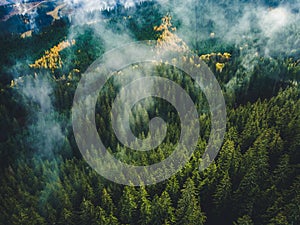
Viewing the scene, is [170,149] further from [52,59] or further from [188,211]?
[52,59]

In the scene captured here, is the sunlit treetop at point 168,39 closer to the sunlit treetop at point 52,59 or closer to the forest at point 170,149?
the forest at point 170,149

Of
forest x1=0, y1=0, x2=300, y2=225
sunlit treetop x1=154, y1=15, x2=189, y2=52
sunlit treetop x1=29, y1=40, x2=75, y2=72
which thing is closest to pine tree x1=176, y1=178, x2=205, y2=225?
forest x1=0, y1=0, x2=300, y2=225

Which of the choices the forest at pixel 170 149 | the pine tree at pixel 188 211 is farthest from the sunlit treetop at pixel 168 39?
the pine tree at pixel 188 211

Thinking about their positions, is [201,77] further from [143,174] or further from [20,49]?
[20,49]

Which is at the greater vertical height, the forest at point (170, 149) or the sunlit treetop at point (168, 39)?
the sunlit treetop at point (168, 39)

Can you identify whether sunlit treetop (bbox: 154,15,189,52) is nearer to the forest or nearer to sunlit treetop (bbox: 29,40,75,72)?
the forest

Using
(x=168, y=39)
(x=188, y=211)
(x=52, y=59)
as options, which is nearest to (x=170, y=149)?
(x=188, y=211)

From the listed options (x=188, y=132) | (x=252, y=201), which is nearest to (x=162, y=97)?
(x=188, y=132)

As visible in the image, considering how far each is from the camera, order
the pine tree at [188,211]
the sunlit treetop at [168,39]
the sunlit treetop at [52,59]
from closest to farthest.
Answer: the pine tree at [188,211] → the sunlit treetop at [168,39] → the sunlit treetop at [52,59]

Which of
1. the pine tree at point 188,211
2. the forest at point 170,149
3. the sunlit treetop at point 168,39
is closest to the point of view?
the pine tree at point 188,211
